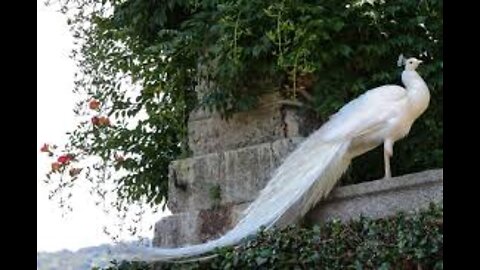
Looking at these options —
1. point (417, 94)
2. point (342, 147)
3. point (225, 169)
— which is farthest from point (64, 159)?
point (417, 94)

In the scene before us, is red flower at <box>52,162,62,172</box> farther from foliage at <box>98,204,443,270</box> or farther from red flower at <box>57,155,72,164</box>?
foliage at <box>98,204,443,270</box>

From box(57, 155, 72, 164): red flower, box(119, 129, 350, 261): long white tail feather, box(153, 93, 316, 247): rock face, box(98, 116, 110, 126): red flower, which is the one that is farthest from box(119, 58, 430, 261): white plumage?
box(57, 155, 72, 164): red flower

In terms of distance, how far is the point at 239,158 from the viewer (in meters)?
3.92

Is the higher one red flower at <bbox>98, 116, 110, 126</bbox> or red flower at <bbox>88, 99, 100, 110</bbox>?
red flower at <bbox>88, 99, 100, 110</bbox>

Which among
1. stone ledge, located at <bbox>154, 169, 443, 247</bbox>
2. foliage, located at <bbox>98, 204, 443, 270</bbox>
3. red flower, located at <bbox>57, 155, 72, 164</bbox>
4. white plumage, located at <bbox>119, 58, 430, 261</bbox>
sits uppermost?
red flower, located at <bbox>57, 155, 72, 164</bbox>

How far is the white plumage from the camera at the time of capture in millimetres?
3438

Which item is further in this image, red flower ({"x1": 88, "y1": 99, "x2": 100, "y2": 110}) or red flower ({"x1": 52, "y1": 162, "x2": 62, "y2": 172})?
red flower ({"x1": 88, "y1": 99, "x2": 100, "y2": 110})

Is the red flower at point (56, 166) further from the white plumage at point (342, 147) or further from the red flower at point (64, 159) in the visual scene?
the white plumage at point (342, 147)

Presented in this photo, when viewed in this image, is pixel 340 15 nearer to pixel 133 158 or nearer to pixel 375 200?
pixel 375 200

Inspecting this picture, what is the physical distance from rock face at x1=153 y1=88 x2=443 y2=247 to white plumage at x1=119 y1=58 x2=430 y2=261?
0.12 m

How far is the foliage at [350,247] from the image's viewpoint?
2.55 m

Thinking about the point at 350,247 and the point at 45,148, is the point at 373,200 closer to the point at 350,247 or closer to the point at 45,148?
the point at 350,247
